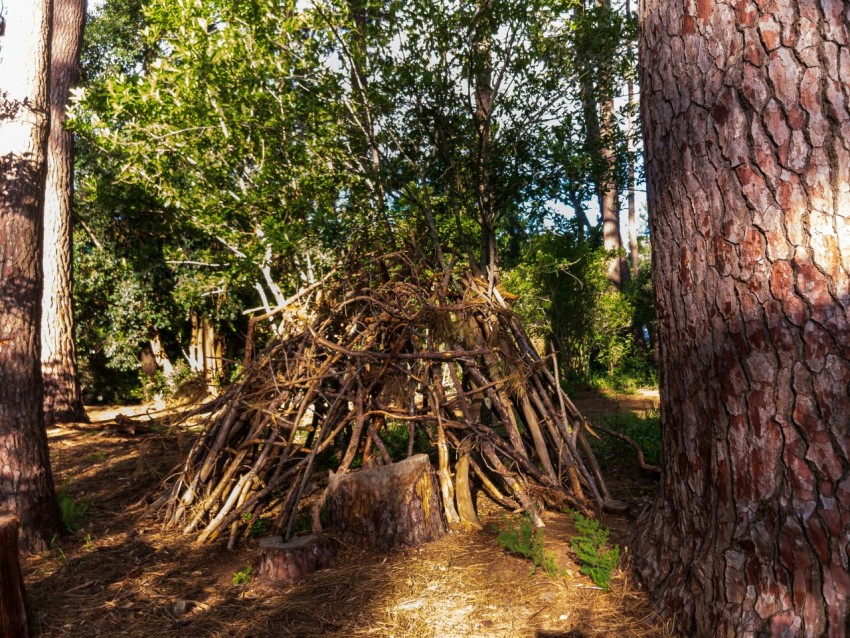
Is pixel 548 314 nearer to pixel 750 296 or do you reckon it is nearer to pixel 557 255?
pixel 557 255

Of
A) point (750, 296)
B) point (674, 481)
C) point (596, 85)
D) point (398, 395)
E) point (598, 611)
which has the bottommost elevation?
point (598, 611)

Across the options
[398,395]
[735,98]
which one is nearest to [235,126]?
[398,395]

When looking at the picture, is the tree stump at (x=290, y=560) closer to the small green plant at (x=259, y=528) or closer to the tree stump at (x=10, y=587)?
the small green plant at (x=259, y=528)

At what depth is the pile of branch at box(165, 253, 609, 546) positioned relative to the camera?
4.28 metres

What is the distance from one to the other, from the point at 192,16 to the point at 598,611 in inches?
285

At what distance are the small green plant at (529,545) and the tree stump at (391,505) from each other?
1.45 ft

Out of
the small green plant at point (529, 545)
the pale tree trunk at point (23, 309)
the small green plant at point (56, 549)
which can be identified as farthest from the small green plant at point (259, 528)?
the small green plant at point (529, 545)

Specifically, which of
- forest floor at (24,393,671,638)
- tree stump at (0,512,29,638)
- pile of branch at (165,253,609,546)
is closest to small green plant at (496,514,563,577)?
forest floor at (24,393,671,638)

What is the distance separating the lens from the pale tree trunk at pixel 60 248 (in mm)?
9406

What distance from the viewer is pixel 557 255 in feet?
36.4

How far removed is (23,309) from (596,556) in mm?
3990

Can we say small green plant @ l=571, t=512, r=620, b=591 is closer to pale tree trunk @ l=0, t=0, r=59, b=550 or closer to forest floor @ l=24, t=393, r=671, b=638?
forest floor @ l=24, t=393, r=671, b=638

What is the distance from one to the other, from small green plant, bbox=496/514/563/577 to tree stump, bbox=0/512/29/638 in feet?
7.62

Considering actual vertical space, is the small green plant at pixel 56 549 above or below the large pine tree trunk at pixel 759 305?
below
